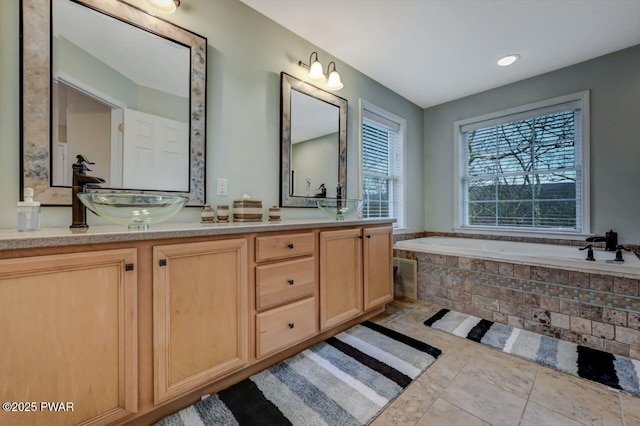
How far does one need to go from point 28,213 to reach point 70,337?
0.54 meters

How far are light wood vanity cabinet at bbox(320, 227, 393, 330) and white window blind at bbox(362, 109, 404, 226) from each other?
32.4 inches

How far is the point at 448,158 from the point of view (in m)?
3.62

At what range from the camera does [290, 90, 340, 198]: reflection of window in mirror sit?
2.25m

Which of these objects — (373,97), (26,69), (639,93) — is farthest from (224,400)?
(639,93)

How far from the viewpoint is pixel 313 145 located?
240cm

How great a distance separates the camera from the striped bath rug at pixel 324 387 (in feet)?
4.17

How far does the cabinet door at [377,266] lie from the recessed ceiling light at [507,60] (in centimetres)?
200

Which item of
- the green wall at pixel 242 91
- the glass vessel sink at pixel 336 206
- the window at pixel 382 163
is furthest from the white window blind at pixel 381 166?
the green wall at pixel 242 91

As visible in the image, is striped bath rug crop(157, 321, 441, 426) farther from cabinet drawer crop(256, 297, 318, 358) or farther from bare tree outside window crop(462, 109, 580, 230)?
bare tree outside window crop(462, 109, 580, 230)

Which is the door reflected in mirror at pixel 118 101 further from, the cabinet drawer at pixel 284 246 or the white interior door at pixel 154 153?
the cabinet drawer at pixel 284 246

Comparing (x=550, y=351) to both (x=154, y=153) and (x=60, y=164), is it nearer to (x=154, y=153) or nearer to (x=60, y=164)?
(x=154, y=153)

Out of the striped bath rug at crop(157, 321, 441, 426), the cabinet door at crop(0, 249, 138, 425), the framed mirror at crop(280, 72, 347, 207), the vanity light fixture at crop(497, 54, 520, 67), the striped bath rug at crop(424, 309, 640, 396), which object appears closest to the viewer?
the cabinet door at crop(0, 249, 138, 425)

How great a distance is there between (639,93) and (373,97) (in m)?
2.36

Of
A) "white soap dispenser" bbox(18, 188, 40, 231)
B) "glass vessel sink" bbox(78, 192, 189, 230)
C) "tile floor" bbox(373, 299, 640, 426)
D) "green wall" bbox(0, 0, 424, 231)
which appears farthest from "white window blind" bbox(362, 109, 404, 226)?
"white soap dispenser" bbox(18, 188, 40, 231)
